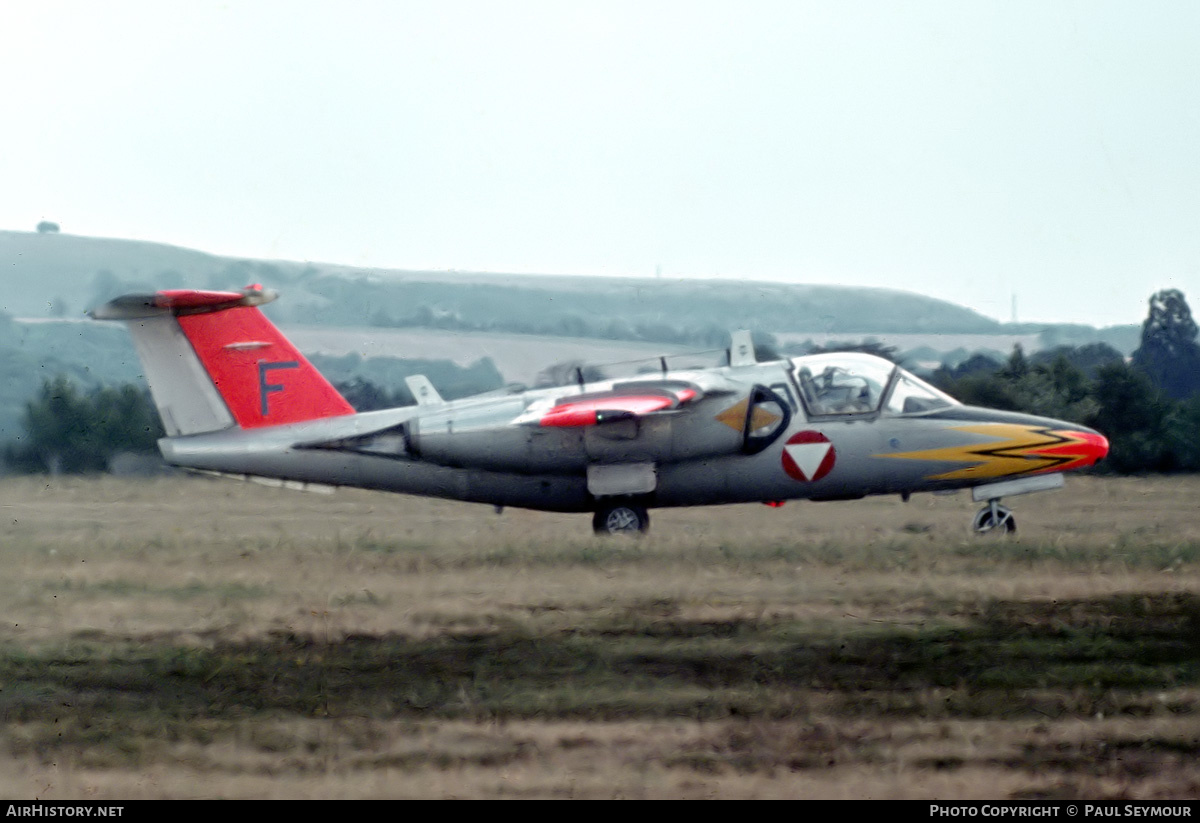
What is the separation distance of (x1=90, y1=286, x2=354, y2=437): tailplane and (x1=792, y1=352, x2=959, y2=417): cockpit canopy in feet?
20.2

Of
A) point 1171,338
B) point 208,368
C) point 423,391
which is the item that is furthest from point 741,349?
point 1171,338

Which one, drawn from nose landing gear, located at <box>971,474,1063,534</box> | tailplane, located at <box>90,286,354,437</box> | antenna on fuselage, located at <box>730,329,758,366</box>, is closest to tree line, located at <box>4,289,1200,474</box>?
tailplane, located at <box>90,286,354,437</box>

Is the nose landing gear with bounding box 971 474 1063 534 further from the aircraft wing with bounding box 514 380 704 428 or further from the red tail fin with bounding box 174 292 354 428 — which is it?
the red tail fin with bounding box 174 292 354 428

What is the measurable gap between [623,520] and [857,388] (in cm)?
343

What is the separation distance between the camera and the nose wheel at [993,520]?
1836 centimetres

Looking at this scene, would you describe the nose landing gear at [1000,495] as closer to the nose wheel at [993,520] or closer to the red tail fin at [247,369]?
the nose wheel at [993,520]

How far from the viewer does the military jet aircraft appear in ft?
59.5

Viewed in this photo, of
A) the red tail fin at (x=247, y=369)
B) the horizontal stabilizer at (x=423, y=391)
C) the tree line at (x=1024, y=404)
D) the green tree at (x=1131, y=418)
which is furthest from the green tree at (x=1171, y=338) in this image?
the red tail fin at (x=247, y=369)

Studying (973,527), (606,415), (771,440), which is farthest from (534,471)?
(973,527)

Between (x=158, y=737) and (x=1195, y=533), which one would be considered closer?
(x=158, y=737)

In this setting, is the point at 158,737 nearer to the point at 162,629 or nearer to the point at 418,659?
the point at 418,659

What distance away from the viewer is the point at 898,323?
2756 centimetres

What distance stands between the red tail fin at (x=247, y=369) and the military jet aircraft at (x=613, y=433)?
0.02 metres
